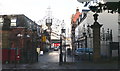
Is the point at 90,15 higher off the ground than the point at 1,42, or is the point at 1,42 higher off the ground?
the point at 90,15

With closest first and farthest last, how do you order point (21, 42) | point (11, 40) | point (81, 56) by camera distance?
point (81, 56)
point (11, 40)
point (21, 42)

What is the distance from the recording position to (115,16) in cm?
3872

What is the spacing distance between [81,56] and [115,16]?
513 inches

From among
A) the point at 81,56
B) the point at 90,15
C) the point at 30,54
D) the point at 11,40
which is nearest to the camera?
the point at 30,54

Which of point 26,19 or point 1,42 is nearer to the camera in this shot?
point 1,42

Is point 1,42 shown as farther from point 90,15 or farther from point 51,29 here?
point 90,15

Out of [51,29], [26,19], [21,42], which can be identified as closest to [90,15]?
[51,29]

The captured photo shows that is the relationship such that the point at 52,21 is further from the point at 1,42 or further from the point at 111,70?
the point at 111,70

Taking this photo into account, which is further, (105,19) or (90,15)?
(90,15)

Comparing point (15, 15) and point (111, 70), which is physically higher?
point (15, 15)

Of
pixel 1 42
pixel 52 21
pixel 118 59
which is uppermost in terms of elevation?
pixel 52 21

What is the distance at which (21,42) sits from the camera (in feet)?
114

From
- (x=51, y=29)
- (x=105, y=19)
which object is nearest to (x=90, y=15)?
(x=105, y=19)

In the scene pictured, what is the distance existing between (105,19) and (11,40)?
17385mm
